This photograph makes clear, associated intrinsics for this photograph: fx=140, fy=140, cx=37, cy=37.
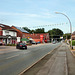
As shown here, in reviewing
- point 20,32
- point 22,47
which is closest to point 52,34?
point 20,32

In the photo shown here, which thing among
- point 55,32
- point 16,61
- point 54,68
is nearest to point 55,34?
point 55,32

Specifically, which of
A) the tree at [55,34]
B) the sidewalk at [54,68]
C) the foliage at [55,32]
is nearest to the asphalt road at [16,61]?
the sidewalk at [54,68]

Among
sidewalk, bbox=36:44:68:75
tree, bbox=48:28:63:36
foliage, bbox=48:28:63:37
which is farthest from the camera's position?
tree, bbox=48:28:63:36

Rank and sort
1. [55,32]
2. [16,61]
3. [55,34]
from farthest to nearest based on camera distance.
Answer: [55,32]
[55,34]
[16,61]

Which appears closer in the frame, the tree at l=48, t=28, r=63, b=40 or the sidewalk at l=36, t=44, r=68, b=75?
the sidewalk at l=36, t=44, r=68, b=75

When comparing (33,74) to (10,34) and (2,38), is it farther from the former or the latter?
(10,34)

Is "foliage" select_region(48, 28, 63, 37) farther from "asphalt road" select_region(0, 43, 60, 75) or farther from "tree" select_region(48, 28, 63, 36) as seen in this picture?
"asphalt road" select_region(0, 43, 60, 75)

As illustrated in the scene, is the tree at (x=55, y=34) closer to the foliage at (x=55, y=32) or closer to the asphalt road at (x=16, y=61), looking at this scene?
the foliage at (x=55, y=32)

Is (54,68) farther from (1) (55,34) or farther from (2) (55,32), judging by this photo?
(2) (55,32)

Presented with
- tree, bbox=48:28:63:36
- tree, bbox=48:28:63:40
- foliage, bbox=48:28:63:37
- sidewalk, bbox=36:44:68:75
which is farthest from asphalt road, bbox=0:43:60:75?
tree, bbox=48:28:63:36

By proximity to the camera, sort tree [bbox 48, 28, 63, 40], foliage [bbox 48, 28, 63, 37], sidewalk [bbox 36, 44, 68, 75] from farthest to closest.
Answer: foliage [bbox 48, 28, 63, 37], tree [bbox 48, 28, 63, 40], sidewalk [bbox 36, 44, 68, 75]

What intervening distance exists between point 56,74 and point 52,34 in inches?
5628

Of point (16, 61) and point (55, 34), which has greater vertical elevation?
point (55, 34)

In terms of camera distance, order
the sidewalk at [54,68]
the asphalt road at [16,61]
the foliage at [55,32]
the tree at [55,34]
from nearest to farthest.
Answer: the sidewalk at [54,68] < the asphalt road at [16,61] < the tree at [55,34] < the foliage at [55,32]
